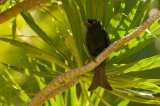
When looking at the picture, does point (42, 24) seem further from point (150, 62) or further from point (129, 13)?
point (150, 62)

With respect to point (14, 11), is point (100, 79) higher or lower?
lower

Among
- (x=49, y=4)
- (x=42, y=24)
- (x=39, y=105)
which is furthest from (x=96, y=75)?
(x=42, y=24)

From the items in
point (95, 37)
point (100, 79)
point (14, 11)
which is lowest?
point (100, 79)

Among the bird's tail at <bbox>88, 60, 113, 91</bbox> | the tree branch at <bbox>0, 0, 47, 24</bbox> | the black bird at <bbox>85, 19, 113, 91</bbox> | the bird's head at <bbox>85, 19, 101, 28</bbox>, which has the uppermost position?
the tree branch at <bbox>0, 0, 47, 24</bbox>

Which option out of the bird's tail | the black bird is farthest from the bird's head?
the bird's tail

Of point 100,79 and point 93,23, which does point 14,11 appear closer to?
point 93,23

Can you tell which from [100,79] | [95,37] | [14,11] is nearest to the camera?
[100,79]

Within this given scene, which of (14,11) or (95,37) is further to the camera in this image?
(95,37)

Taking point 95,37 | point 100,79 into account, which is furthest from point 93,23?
point 100,79

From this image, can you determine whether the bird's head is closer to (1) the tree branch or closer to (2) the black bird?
(2) the black bird
